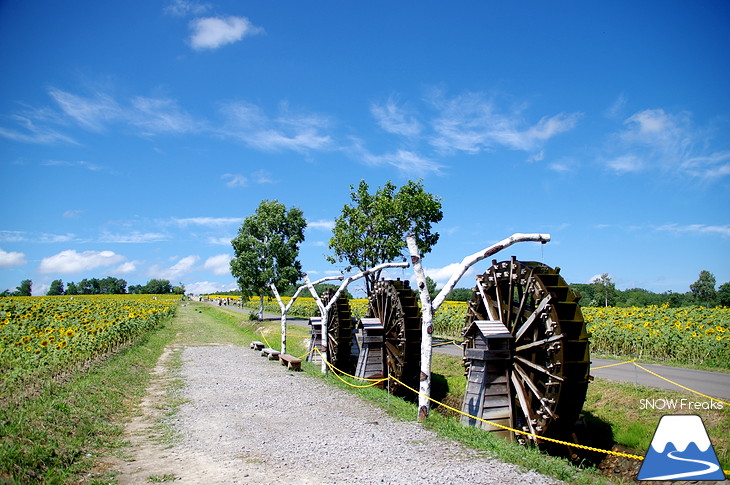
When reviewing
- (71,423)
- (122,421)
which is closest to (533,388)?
(122,421)

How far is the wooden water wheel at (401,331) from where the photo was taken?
1370cm

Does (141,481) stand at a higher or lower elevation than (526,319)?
lower

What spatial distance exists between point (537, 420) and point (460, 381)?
6735 millimetres

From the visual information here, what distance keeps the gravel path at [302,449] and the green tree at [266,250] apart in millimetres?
30563

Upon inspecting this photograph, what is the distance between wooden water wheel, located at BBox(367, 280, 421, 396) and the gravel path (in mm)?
2357

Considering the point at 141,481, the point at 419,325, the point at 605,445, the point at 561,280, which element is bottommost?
the point at 605,445

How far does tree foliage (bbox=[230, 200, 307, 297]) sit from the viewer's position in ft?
138

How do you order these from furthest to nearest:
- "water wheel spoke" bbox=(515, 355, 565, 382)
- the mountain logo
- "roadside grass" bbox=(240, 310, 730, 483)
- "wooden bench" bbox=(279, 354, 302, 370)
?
"wooden bench" bbox=(279, 354, 302, 370), "water wheel spoke" bbox=(515, 355, 565, 382), "roadside grass" bbox=(240, 310, 730, 483), the mountain logo

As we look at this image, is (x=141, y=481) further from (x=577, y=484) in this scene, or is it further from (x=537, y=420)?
(x=537, y=420)

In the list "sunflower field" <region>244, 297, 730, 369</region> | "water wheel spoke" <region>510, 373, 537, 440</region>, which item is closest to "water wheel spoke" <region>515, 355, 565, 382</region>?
"water wheel spoke" <region>510, 373, 537, 440</region>

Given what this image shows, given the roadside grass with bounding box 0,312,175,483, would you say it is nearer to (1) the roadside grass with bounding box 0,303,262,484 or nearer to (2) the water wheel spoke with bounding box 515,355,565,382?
(1) the roadside grass with bounding box 0,303,262,484

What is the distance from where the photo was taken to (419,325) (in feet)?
46.2

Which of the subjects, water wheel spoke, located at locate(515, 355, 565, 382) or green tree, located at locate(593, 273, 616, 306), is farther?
green tree, located at locate(593, 273, 616, 306)

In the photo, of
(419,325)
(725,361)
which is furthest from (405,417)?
(725,361)
